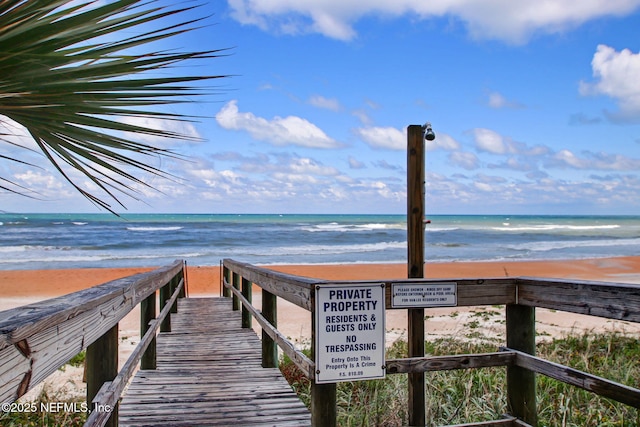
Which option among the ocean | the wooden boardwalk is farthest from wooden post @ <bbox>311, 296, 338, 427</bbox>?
the ocean

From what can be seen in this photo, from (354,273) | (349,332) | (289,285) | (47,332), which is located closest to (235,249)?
(354,273)

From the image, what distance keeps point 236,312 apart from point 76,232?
132 feet

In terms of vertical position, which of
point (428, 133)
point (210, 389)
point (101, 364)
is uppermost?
point (428, 133)

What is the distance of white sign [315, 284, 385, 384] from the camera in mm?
2779

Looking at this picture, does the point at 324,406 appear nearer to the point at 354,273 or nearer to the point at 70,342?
the point at 70,342

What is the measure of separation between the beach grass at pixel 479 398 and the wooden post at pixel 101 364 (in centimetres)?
217

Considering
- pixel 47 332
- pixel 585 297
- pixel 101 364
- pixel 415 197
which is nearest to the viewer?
pixel 47 332

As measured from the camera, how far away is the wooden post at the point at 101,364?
7.48ft

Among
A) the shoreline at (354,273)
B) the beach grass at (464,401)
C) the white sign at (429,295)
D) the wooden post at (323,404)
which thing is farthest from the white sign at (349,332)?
the shoreline at (354,273)

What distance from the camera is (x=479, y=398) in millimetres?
4547

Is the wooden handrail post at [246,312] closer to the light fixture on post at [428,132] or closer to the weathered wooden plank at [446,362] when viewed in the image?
the light fixture on post at [428,132]

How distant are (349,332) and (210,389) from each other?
1906 mm

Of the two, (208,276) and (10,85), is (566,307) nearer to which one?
(10,85)

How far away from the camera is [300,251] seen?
3262 centimetres
